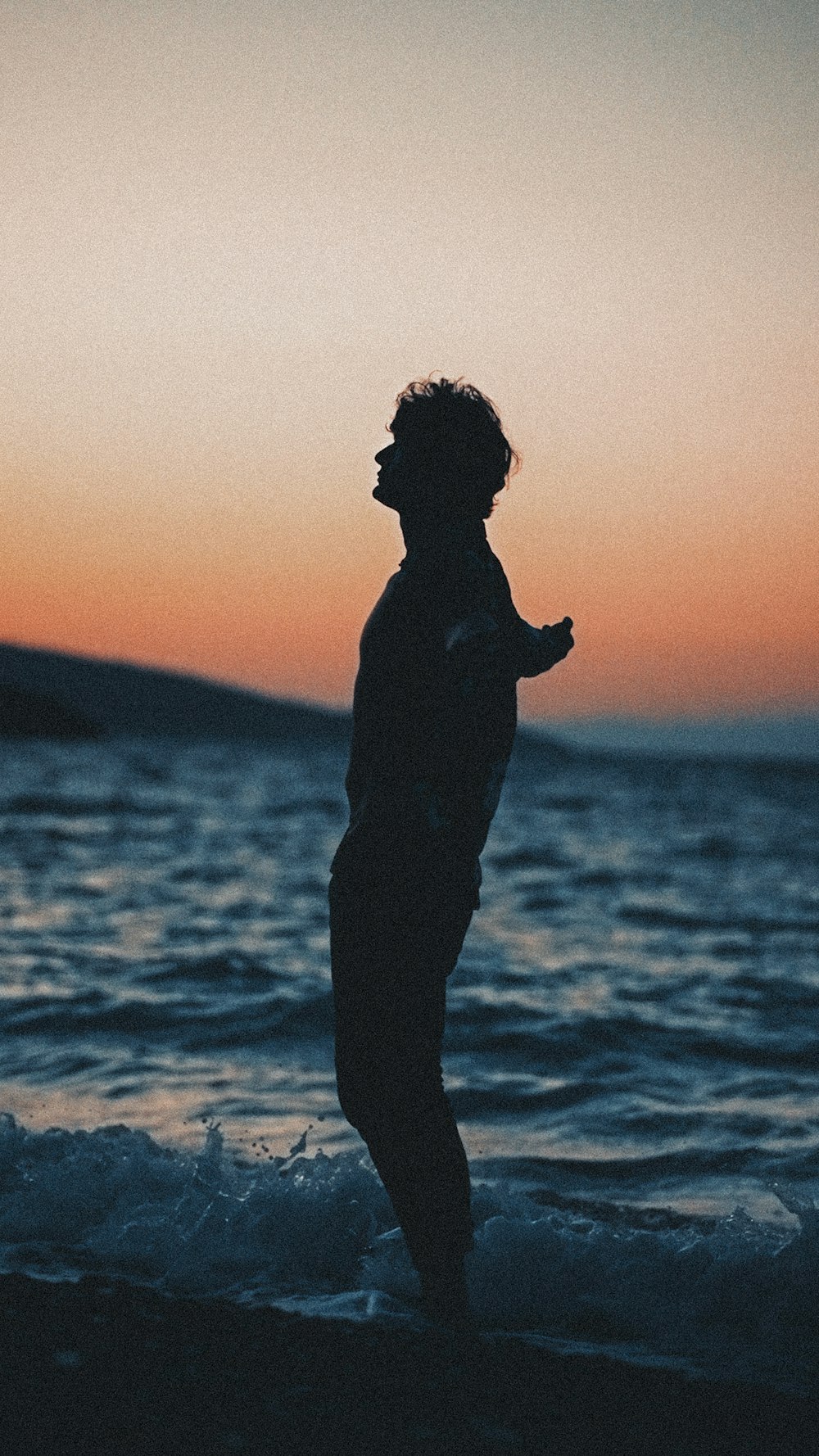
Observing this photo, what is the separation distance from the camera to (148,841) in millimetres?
22000

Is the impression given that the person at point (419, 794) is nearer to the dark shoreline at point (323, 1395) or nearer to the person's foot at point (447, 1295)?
the person's foot at point (447, 1295)

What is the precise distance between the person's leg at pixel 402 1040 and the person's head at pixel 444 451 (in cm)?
102

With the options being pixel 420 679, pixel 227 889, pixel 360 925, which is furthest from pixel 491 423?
pixel 227 889

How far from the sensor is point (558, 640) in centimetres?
312

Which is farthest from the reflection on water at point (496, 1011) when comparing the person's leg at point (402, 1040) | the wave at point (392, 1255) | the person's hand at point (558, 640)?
the person's hand at point (558, 640)

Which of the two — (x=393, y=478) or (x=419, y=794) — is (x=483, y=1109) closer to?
(x=419, y=794)

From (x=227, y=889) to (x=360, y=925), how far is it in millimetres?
12545

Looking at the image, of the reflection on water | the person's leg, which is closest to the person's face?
the person's leg

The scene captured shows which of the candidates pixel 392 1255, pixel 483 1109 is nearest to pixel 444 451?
pixel 392 1255

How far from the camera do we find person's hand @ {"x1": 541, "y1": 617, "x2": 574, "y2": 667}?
311 centimetres

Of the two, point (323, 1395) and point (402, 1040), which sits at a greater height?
point (402, 1040)

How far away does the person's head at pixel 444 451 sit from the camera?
10.8ft

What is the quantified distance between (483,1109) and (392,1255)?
2480 mm

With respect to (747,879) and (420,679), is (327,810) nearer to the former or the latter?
(747,879)
